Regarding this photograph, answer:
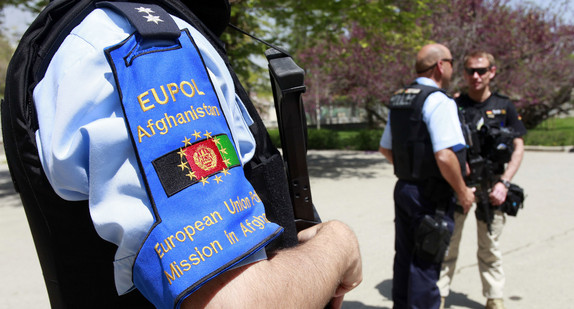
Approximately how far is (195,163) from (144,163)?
8 centimetres

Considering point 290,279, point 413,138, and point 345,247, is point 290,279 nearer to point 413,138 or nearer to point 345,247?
point 345,247

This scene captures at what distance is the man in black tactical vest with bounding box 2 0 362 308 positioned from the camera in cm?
68

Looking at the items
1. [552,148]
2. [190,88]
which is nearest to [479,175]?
[190,88]

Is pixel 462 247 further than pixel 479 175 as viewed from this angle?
Yes

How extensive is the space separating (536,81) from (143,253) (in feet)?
60.9

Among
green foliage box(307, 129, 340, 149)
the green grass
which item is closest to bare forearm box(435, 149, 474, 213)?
the green grass

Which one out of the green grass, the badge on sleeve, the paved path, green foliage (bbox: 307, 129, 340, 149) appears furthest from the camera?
green foliage (bbox: 307, 129, 340, 149)

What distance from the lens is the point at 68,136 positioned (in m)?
0.69

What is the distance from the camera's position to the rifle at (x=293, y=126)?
996mm

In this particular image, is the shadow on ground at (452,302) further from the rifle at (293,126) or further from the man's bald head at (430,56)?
the rifle at (293,126)

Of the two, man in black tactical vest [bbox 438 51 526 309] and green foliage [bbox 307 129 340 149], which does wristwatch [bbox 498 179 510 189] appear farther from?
green foliage [bbox 307 129 340 149]

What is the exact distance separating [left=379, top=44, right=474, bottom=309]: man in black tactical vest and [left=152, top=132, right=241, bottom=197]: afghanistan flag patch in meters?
2.55

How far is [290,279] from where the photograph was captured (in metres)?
0.75

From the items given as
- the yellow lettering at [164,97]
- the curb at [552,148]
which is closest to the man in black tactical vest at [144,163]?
the yellow lettering at [164,97]
